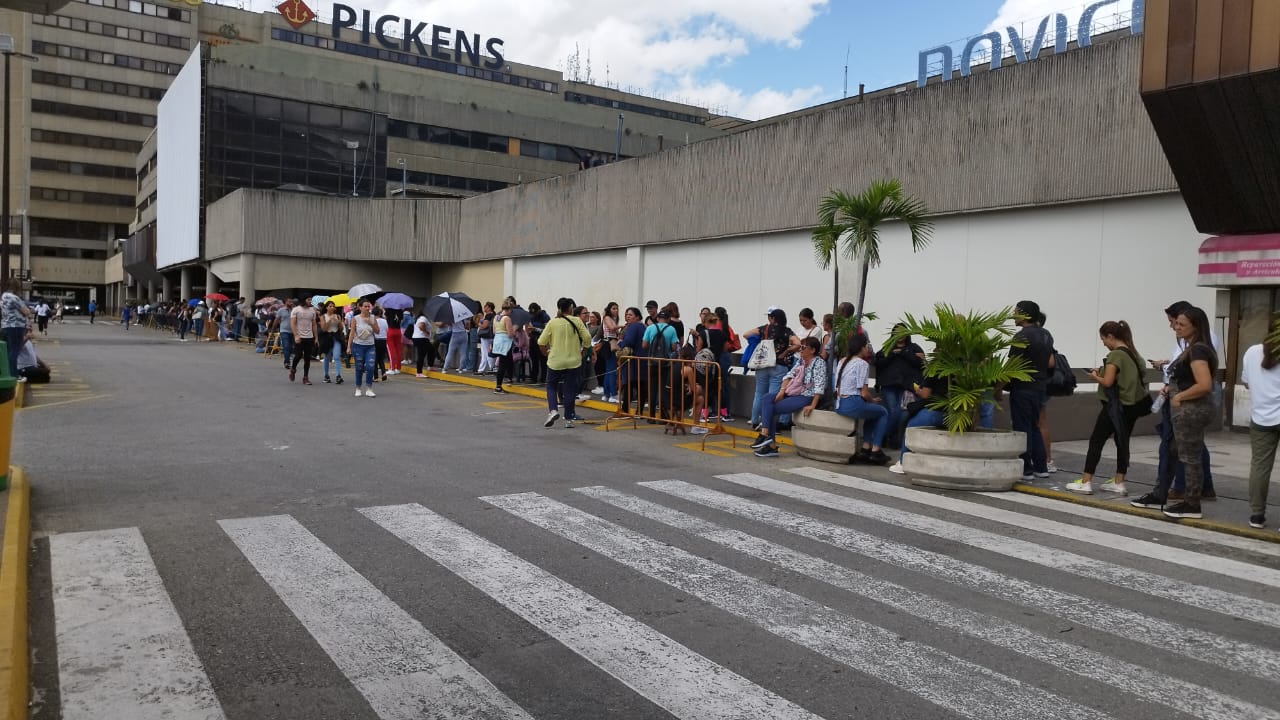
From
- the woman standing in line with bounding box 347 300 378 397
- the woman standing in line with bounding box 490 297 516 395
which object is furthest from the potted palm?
the woman standing in line with bounding box 347 300 378 397

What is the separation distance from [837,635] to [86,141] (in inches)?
4235

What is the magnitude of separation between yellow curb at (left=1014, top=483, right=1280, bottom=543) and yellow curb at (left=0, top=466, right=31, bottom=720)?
8362mm

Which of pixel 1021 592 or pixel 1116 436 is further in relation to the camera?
pixel 1116 436

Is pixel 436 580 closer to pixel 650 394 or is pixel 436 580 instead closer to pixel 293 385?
pixel 650 394

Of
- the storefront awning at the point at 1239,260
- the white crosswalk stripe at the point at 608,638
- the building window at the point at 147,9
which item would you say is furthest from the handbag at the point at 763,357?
the building window at the point at 147,9

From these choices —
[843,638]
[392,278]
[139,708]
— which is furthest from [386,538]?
[392,278]

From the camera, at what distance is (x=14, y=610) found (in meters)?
4.50

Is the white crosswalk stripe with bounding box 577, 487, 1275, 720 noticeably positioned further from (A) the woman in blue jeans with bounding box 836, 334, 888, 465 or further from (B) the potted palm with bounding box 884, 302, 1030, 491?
(A) the woman in blue jeans with bounding box 836, 334, 888, 465

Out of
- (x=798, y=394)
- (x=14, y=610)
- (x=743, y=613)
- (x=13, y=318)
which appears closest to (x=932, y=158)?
(x=798, y=394)

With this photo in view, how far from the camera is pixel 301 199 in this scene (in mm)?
42438

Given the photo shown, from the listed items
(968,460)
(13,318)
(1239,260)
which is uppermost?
(1239,260)

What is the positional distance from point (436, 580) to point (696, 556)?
1781mm

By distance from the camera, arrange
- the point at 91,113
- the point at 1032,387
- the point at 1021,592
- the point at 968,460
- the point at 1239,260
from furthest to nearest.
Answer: the point at 91,113 < the point at 1239,260 < the point at 1032,387 < the point at 968,460 < the point at 1021,592

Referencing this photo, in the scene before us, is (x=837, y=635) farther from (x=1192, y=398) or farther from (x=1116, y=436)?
(x=1116, y=436)
